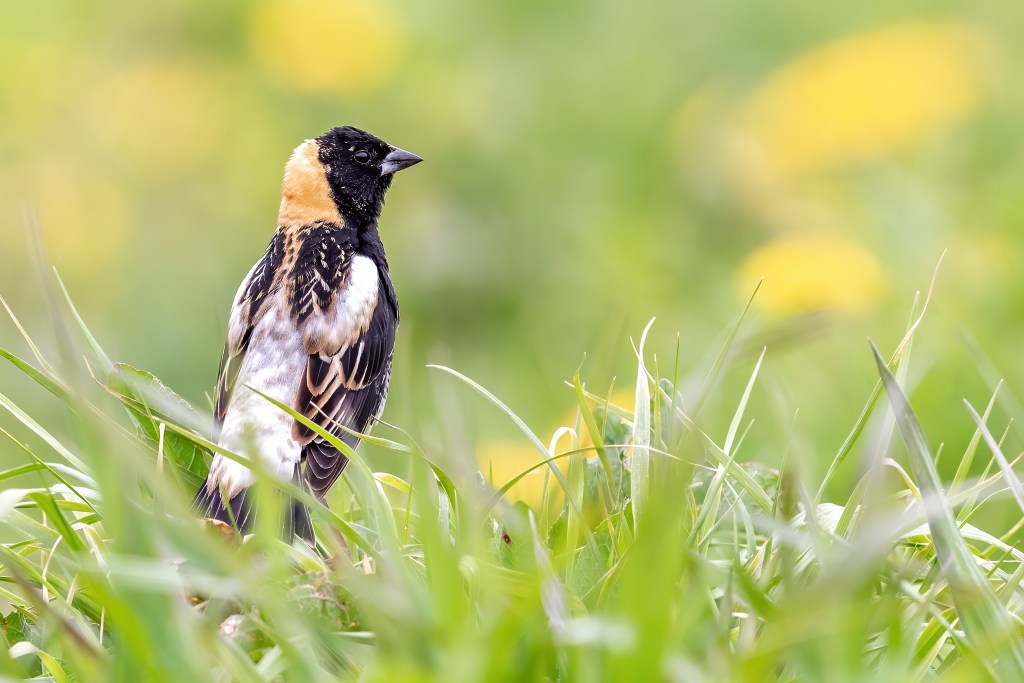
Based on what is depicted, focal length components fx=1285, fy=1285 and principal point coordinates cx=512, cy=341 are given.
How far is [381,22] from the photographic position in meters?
8.44

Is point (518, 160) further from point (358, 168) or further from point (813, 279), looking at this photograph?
point (358, 168)

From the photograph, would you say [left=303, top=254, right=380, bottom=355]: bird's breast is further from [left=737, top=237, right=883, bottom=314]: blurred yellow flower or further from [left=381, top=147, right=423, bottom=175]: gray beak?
[left=737, top=237, right=883, bottom=314]: blurred yellow flower

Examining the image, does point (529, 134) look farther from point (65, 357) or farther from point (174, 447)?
point (65, 357)

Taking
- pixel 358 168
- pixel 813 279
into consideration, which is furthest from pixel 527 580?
pixel 813 279

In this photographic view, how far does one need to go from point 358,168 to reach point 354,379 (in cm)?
83

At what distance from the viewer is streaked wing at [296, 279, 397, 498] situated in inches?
133

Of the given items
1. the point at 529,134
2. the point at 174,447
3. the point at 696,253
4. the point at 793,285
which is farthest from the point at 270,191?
the point at 174,447

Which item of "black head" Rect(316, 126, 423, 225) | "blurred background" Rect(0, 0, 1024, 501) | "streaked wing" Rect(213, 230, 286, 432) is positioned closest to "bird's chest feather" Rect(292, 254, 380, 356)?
"streaked wing" Rect(213, 230, 286, 432)

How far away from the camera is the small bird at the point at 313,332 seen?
311 centimetres

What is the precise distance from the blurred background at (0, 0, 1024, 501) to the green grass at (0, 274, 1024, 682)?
302 centimetres

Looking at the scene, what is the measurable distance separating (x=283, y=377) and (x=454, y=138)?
453cm

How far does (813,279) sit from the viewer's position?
531 cm

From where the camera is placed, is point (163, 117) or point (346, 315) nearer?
point (346, 315)

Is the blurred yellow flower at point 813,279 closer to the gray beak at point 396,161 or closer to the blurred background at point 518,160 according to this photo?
the blurred background at point 518,160
